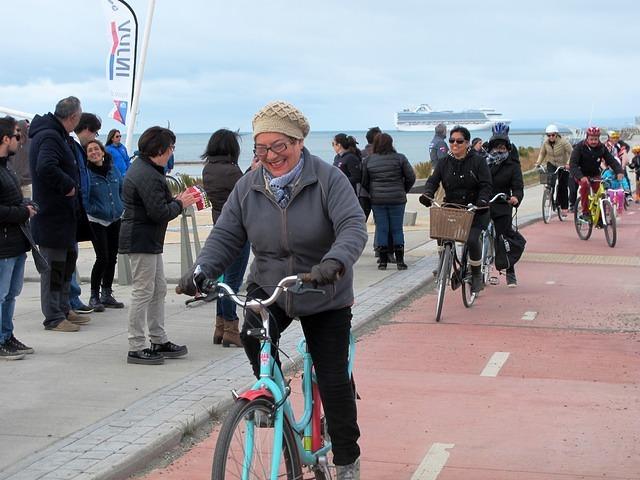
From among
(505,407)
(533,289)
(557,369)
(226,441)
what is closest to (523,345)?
(557,369)

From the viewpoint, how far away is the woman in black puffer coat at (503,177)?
12891mm

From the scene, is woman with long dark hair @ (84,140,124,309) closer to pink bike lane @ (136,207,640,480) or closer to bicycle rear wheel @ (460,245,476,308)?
pink bike lane @ (136,207,640,480)

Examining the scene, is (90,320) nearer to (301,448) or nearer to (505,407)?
(505,407)

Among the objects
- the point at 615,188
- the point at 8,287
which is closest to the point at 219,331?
the point at 8,287

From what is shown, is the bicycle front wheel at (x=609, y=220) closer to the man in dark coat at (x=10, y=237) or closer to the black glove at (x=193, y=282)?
→ the man in dark coat at (x=10, y=237)

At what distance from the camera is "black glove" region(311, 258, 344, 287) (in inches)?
171

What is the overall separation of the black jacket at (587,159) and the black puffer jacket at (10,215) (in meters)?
11.8

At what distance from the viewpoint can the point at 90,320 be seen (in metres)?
10.5

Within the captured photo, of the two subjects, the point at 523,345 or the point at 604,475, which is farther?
the point at 523,345

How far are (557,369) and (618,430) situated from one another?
6.18 ft

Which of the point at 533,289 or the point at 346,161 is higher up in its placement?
the point at 346,161

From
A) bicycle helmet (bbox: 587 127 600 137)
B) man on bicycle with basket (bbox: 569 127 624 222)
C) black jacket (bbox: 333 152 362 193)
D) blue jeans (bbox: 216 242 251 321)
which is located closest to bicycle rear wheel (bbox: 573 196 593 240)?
man on bicycle with basket (bbox: 569 127 624 222)

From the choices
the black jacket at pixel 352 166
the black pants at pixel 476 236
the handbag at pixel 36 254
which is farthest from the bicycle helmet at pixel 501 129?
the handbag at pixel 36 254

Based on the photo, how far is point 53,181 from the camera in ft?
31.4
